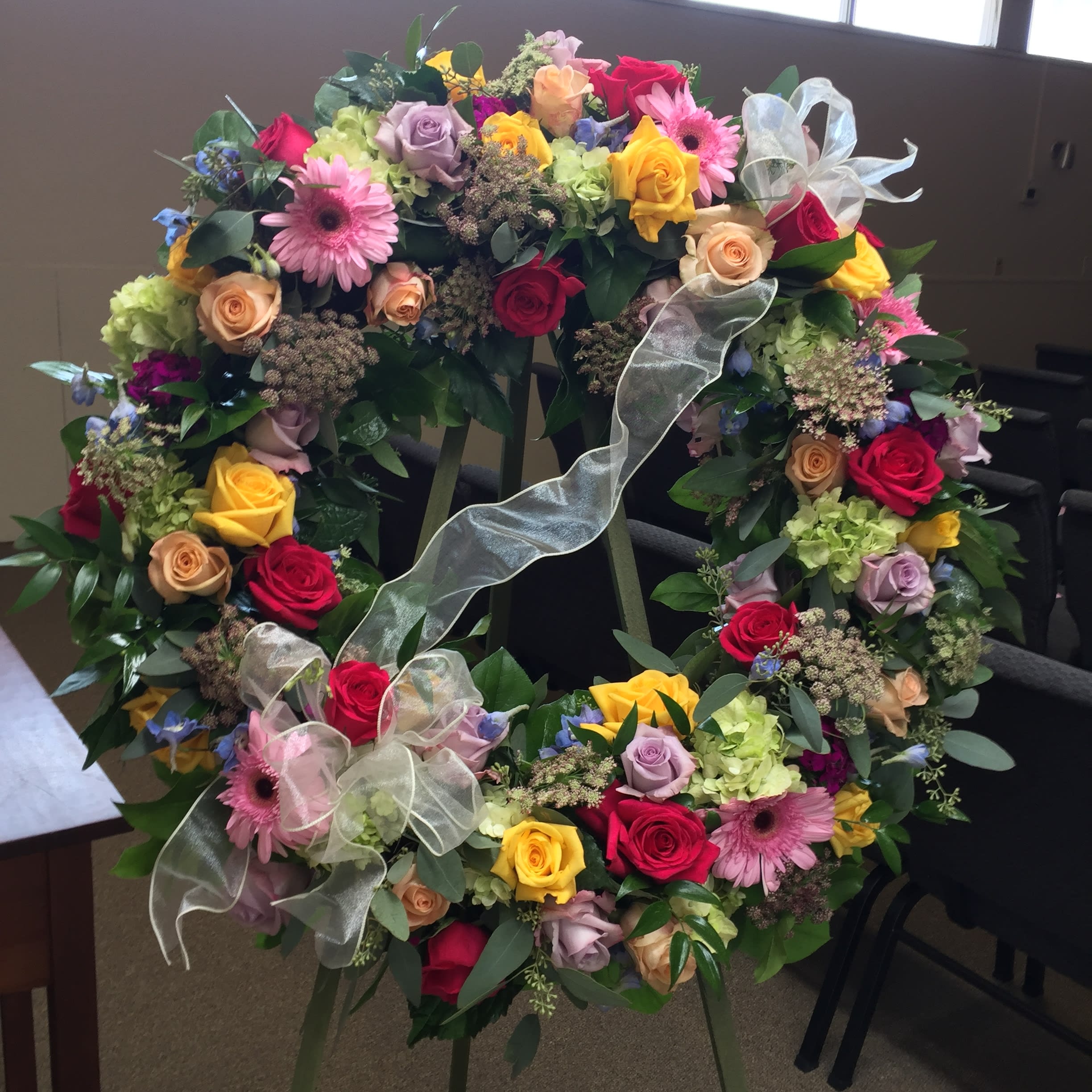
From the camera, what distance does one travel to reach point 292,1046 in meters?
2.02

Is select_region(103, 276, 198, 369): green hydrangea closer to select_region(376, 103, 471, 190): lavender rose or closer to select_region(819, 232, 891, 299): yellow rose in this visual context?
select_region(376, 103, 471, 190): lavender rose

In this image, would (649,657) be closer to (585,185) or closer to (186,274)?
(585,185)

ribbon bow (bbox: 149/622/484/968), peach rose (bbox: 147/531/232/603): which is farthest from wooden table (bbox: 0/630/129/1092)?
peach rose (bbox: 147/531/232/603)

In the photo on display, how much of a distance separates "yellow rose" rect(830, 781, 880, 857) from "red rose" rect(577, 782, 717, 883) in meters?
0.19

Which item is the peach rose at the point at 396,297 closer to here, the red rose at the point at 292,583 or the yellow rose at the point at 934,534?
the red rose at the point at 292,583

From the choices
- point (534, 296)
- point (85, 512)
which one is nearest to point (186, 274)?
point (85, 512)

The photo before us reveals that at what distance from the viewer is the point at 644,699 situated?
117 cm

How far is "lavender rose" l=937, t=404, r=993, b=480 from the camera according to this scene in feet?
4.24

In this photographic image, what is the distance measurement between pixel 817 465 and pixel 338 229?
23.9 inches

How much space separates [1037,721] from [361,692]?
97 centimetres

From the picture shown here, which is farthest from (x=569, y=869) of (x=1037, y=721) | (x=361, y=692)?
(x=1037, y=721)

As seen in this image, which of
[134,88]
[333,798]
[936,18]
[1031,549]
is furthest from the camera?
[936,18]

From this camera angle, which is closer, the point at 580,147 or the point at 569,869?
the point at 569,869

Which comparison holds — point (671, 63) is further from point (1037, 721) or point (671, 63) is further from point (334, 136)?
point (1037, 721)
